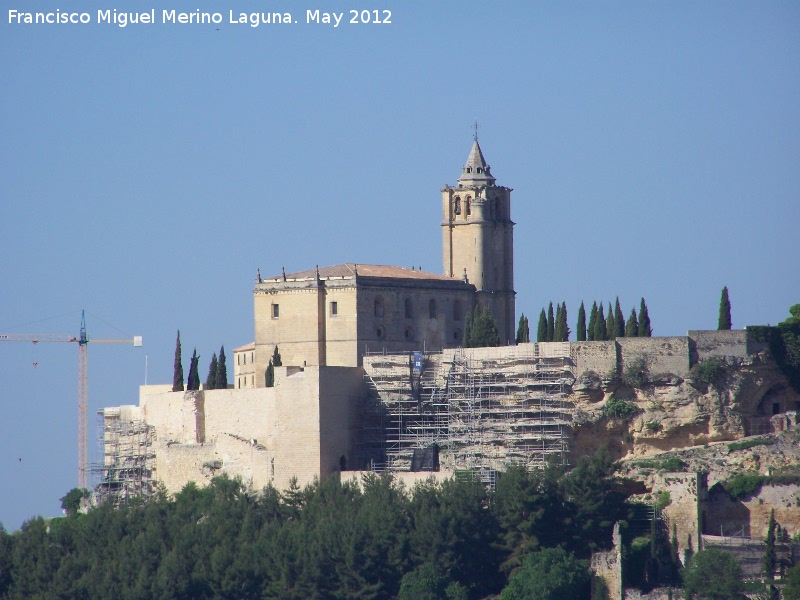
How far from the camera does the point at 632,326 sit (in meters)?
62.8

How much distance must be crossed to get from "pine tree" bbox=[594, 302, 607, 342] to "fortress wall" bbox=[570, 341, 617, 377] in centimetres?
247

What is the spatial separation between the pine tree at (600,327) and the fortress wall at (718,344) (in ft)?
11.9

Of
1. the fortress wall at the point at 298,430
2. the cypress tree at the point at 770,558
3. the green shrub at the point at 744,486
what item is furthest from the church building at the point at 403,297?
the cypress tree at the point at 770,558

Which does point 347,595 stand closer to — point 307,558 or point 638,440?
point 307,558

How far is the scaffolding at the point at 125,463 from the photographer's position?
67375mm

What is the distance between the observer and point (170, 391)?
69.0m

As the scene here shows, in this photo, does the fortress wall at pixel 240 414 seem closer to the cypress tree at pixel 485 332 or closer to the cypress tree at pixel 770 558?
the cypress tree at pixel 485 332

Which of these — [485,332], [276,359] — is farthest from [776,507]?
[276,359]

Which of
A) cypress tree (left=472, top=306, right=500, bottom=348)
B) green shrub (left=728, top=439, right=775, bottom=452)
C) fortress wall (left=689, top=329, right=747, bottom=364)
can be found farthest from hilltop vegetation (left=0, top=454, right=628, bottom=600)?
cypress tree (left=472, top=306, right=500, bottom=348)

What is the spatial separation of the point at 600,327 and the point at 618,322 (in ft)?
1.84

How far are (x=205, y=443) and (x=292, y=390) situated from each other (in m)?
4.57

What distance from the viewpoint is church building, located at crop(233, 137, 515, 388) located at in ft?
219

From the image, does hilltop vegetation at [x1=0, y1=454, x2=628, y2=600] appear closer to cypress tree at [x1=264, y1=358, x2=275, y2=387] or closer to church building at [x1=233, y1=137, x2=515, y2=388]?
cypress tree at [x1=264, y1=358, x2=275, y2=387]

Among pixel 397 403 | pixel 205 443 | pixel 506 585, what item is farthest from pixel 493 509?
pixel 205 443
